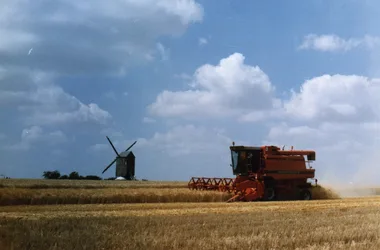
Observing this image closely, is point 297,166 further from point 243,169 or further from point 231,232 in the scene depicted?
point 231,232

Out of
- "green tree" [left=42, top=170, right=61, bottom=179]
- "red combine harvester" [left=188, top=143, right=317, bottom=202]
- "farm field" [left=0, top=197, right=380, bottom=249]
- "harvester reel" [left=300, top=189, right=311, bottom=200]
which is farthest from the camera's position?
"green tree" [left=42, top=170, right=61, bottom=179]

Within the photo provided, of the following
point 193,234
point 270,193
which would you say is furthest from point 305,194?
point 193,234

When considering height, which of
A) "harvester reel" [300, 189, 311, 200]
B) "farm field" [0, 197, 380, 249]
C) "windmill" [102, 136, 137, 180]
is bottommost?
"farm field" [0, 197, 380, 249]

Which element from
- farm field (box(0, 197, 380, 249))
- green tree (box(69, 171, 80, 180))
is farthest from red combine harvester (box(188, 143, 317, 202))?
green tree (box(69, 171, 80, 180))

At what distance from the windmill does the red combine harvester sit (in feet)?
141

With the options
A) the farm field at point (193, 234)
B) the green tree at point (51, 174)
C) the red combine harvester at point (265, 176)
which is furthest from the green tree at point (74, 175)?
the farm field at point (193, 234)

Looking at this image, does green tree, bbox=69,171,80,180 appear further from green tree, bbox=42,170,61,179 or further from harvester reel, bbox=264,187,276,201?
harvester reel, bbox=264,187,276,201

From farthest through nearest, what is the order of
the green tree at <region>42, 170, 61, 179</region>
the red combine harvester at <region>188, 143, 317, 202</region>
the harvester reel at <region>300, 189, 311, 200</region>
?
the green tree at <region>42, 170, 61, 179</region>, the harvester reel at <region>300, 189, 311, 200</region>, the red combine harvester at <region>188, 143, 317, 202</region>

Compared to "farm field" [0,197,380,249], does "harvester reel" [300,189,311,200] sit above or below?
above

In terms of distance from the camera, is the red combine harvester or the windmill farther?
the windmill

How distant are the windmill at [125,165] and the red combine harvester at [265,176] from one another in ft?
141

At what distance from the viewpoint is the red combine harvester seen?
100 ft

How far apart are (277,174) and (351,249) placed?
72.2ft

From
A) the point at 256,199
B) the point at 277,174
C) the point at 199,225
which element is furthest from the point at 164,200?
the point at 199,225
